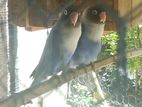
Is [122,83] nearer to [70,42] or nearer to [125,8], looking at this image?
[125,8]

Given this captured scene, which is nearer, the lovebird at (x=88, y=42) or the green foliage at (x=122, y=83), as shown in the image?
the green foliage at (x=122, y=83)

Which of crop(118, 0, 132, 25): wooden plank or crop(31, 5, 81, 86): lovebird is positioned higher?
crop(118, 0, 132, 25): wooden plank

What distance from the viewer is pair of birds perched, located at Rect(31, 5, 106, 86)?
452 mm

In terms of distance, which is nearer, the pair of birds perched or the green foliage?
the green foliage

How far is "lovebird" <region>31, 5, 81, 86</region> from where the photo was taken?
446 mm

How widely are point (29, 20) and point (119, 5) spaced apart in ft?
0.38

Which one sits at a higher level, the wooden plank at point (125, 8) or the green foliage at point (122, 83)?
the wooden plank at point (125, 8)

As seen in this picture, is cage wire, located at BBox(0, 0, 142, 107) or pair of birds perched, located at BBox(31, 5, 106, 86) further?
pair of birds perched, located at BBox(31, 5, 106, 86)

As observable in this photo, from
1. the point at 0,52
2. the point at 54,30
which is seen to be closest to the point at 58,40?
the point at 54,30

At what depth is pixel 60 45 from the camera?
20.7 inches

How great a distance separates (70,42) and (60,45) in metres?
0.02

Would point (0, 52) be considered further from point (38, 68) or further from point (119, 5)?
point (119, 5)

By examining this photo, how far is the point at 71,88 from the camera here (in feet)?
1.47

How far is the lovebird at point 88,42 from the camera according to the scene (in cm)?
48
